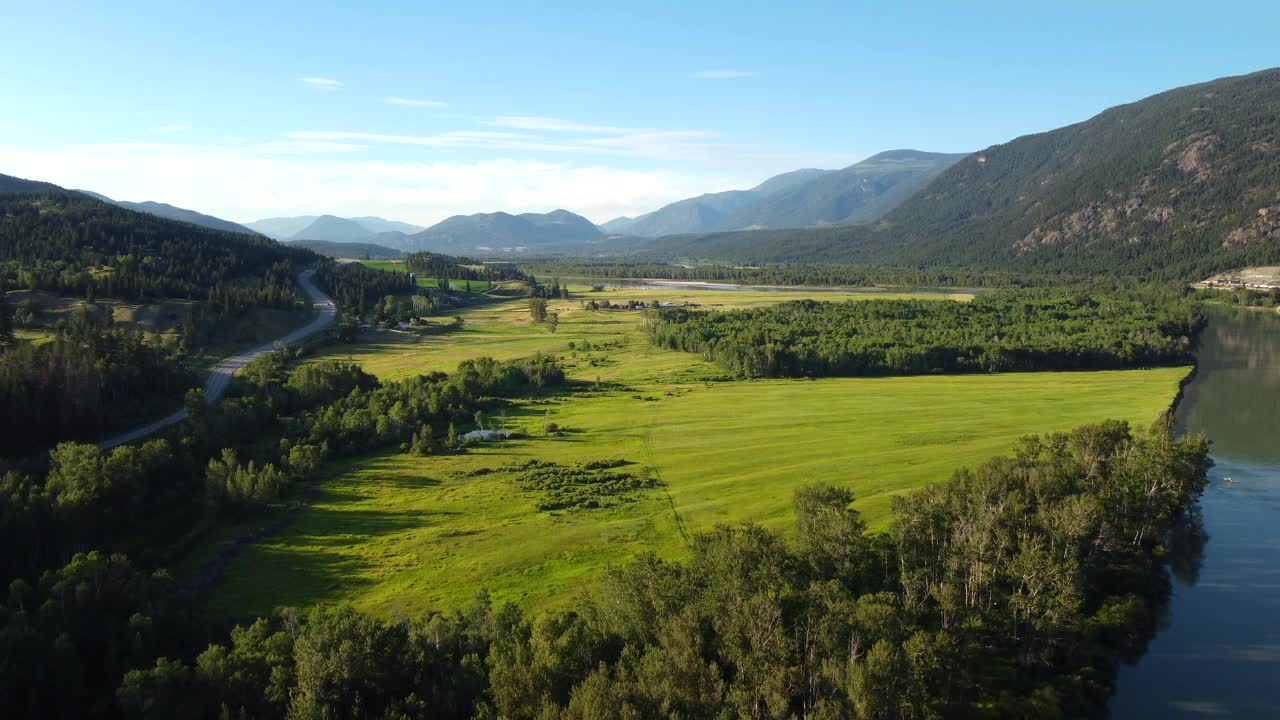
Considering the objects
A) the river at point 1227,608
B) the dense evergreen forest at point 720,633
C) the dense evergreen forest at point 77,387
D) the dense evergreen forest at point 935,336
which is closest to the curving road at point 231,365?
the dense evergreen forest at point 77,387

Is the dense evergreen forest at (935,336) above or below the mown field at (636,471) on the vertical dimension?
above

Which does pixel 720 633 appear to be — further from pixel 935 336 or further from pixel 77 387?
pixel 935 336

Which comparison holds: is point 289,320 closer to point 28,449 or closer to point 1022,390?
point 28,449

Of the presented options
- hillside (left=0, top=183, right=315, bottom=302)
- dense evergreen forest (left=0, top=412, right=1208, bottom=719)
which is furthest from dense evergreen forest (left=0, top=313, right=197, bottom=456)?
hillside (left=0, top=183, right=315, bottom=302)

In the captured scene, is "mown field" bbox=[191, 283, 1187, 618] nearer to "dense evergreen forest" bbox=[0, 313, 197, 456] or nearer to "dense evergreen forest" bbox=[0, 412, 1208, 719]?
"dense evergreen forest" bbox=[0, 412, 1208, 719]

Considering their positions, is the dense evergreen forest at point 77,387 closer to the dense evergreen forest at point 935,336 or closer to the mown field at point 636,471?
the mown field at point 636,471

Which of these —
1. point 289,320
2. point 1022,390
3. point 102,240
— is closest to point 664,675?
point 1022,390

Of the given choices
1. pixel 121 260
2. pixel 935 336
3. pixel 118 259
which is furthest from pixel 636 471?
pixel 118 259
